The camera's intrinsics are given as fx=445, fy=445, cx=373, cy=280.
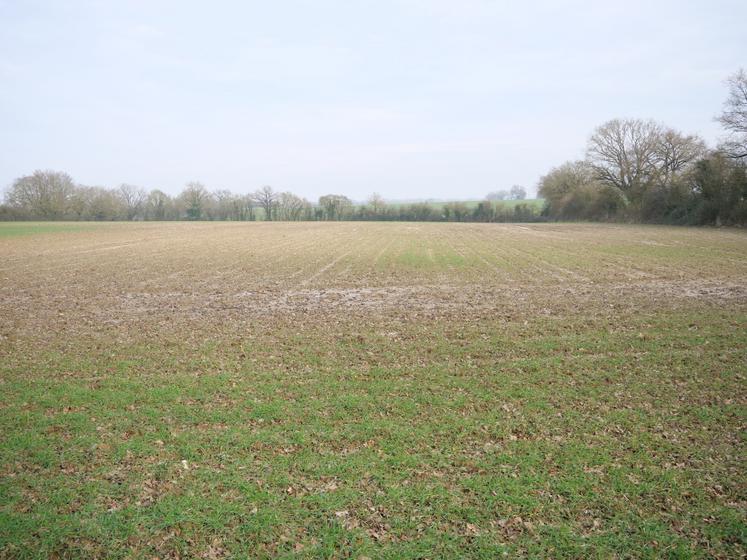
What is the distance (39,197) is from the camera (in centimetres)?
10300

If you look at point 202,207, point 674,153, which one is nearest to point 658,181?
point 674,153

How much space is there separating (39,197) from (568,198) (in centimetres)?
11653

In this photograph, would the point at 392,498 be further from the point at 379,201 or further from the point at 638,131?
the point at 379,201

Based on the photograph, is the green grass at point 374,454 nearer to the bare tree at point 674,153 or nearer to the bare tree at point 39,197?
the bare tree at point 674,153

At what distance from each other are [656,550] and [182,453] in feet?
18.6

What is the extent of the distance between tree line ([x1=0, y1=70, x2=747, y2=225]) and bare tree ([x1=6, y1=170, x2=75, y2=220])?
7.5 inches

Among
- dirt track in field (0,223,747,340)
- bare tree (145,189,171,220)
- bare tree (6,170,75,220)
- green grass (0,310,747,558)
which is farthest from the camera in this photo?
bare tree (145,189,171,220)

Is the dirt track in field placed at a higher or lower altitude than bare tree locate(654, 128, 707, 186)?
lower

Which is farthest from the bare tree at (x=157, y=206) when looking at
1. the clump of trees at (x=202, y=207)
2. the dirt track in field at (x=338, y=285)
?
the dirt track in field at (x=338, y=285)

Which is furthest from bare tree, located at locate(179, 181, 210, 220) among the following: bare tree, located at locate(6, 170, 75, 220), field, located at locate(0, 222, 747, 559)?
field, located at locate(0, 222, 747, 559)

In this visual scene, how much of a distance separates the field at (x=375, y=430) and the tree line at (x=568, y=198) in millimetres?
50634

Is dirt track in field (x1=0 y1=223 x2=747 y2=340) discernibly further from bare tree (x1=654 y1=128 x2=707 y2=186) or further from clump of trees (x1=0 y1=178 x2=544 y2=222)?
clump of trees (x1=0 y1=178 x2=544 y2=222)

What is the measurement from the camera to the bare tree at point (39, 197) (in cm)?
10156

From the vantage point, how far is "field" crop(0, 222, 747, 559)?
15.2 ft
